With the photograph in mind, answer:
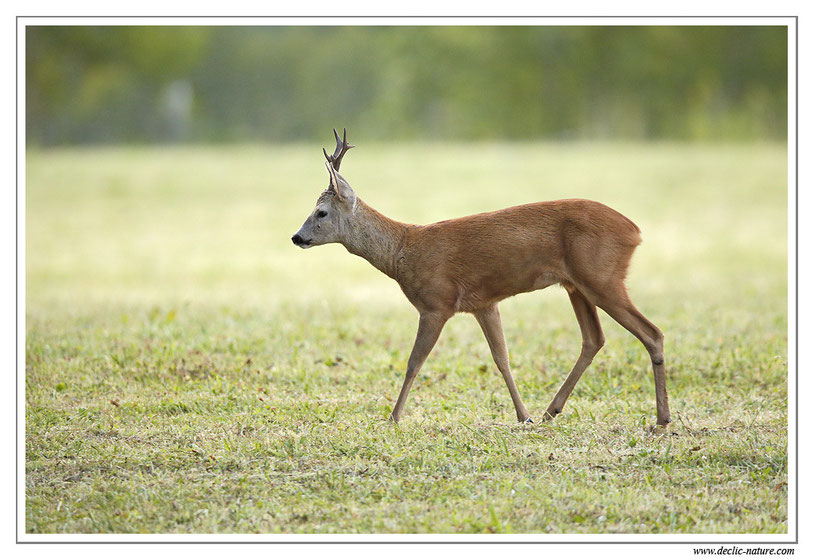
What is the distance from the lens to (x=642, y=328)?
6.66m

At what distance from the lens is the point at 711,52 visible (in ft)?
138

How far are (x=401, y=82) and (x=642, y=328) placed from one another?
137 ft

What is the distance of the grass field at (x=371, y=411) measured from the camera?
544cm

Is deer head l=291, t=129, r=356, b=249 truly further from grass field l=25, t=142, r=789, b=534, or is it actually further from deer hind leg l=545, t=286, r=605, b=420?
deer hind leg l=545, t=286, r=605, b=420

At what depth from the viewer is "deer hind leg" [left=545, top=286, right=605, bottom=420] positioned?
706 cm

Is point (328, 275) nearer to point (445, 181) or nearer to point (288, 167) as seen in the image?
point (445, 181)

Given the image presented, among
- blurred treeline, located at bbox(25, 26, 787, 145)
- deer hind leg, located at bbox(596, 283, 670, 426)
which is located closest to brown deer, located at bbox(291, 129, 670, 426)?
deer hind leg, located at bbox(596, 283, 670, 426)

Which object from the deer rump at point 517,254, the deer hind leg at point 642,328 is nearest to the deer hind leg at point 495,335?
the deer rump at point 517,254

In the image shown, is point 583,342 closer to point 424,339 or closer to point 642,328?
point 642,328

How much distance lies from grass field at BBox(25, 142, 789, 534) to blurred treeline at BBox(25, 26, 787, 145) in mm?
23947

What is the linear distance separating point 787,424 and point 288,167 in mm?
22270

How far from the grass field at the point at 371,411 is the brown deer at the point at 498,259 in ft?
1.80

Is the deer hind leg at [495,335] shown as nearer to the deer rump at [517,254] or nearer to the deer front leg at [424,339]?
the deer rump at [517,254]

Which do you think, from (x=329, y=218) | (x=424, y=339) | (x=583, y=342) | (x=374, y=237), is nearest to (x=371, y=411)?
(x=424, y=339)
